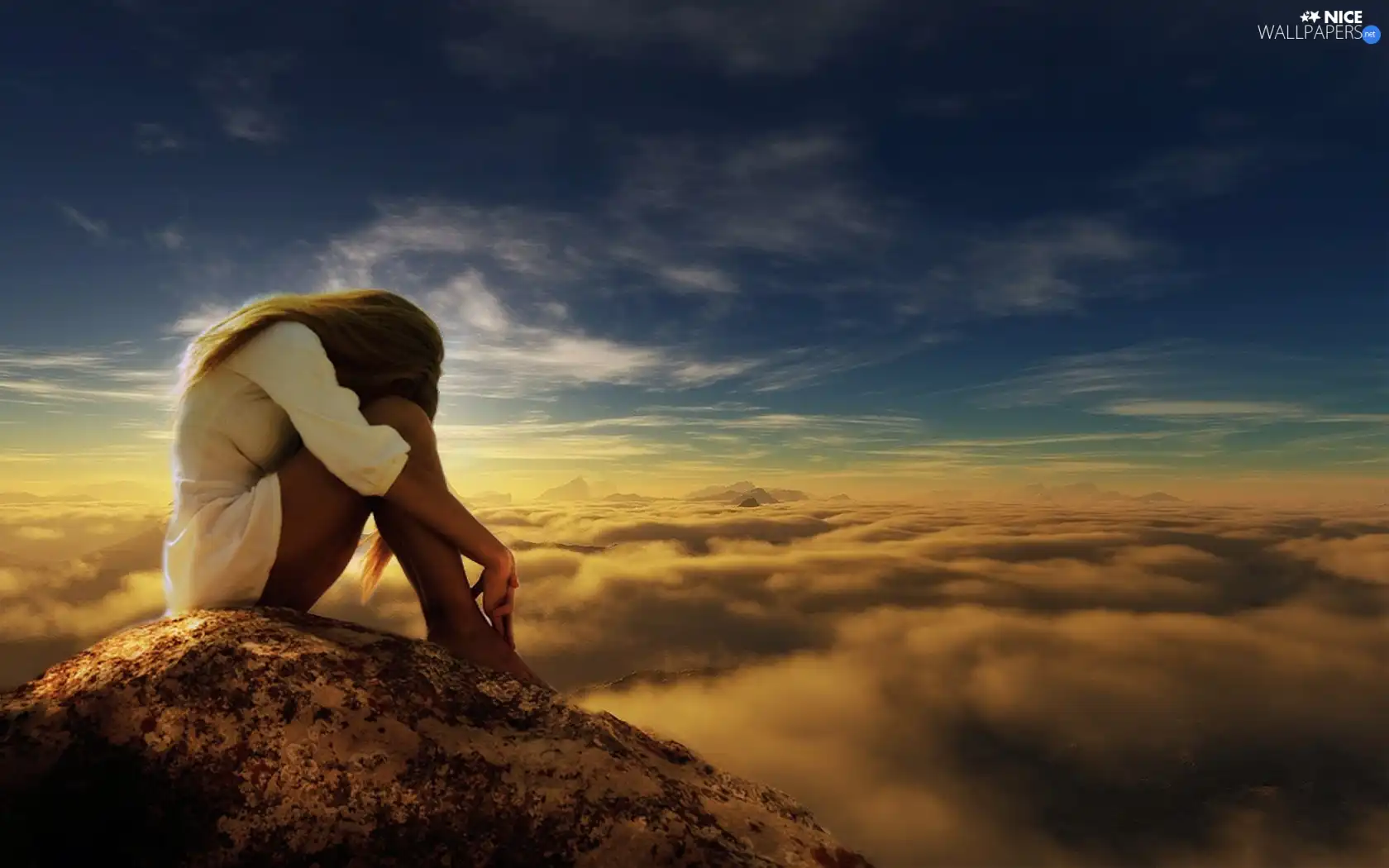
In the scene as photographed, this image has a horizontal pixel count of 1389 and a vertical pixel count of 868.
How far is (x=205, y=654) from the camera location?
260 centimetres

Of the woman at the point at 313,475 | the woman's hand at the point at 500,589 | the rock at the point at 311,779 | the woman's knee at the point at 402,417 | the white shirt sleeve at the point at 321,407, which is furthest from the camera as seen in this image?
the woman's hand at the point at 500,589

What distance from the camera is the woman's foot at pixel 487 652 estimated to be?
3.16 metres

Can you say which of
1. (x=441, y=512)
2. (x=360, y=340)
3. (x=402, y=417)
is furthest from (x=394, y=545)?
(x=360, y=340)

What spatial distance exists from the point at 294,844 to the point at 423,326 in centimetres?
192

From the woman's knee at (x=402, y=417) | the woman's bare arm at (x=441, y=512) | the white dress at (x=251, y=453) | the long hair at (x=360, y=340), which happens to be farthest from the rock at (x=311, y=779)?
the long hair at (x=360, y=340)

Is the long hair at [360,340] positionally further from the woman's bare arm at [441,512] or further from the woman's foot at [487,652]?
the woman's foot at [487,652]

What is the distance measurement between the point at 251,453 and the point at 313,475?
40cm

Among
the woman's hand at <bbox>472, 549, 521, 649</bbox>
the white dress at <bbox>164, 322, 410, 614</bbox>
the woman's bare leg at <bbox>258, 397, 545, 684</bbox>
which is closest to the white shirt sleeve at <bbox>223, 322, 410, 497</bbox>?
the white dress at <bbox>164, 322, 410, 614</bbox>

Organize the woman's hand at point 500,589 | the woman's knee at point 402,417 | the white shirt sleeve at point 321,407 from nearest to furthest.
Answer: the white shirt sleeve at point 321,407 → the woman's knee at point 402,417 → the woman's hand at point 500,589

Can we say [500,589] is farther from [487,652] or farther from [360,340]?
[360,340]

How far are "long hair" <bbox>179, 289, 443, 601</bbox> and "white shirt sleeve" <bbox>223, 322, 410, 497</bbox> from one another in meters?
0.07

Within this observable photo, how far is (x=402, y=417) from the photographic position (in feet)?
10.3

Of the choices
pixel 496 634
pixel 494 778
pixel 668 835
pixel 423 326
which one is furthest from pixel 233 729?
pixel 423 326

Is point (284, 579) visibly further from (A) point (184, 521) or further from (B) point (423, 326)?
(B) point (423, 326)
